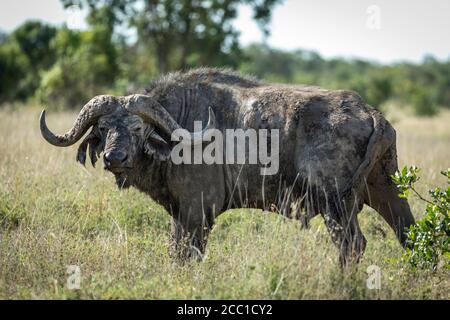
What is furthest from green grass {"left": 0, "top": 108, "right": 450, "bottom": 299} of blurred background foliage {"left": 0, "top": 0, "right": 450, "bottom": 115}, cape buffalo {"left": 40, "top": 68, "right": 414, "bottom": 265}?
blurred background foliage {"left": 0, "top": 0, "right": 450, "bottom": 115}

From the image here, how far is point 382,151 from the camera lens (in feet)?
20.4

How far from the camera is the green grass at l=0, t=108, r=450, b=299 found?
5.34 m

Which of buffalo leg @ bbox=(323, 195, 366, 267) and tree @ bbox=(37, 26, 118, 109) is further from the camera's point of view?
tree @ bbox=(37, 26, 118, 109)

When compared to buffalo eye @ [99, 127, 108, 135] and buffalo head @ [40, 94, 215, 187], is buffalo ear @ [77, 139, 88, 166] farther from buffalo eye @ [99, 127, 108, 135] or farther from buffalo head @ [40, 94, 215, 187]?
buffalo eye @ [99, 127, 108, 135]

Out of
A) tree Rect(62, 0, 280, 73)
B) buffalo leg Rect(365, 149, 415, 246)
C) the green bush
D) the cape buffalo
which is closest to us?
the green bush

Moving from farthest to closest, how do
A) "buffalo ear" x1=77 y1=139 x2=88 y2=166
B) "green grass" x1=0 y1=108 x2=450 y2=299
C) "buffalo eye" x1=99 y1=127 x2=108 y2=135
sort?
"buffalo ear" x1=77 y1=139 x2=88 y2=166, "buffalo eye" x1=99 y1=127 x2=108 y2=135, "green grass" x1=0 y1=108 x2=450 y2=299

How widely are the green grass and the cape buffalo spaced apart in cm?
33

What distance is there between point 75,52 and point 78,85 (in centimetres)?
144

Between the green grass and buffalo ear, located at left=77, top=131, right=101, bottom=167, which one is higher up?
buffalo ear, located at left=77, top=131, right=101, bottom=167

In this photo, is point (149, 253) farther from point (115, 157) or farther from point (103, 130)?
point (103, 130)

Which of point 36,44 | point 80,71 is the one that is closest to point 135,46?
point 80,71

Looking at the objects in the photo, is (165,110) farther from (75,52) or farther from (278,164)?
(75,52)

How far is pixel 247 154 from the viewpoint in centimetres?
660

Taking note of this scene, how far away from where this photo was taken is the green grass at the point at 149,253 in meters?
5.34
